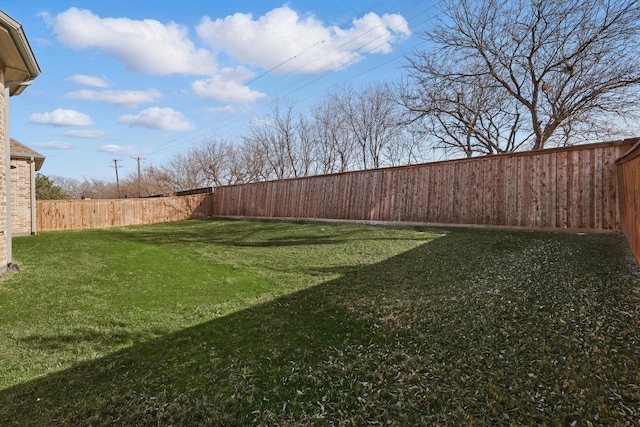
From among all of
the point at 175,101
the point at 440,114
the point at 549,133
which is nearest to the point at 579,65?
the point at 549,133

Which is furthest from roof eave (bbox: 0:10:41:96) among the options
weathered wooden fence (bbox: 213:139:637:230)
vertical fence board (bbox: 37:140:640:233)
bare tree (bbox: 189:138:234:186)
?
bare tree (bbox: 189:138:234:186)

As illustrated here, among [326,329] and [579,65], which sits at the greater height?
[579,65]

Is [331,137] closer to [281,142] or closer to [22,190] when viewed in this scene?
[281,142]

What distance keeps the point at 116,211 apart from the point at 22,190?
4243mm

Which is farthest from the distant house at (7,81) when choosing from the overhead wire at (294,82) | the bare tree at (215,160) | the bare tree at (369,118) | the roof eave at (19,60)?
the bare tree at (215,160)

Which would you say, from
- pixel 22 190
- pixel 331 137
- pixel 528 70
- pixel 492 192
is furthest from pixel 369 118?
pixel 22 190

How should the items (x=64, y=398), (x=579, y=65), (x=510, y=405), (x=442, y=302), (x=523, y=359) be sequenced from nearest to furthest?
(x=510, y=405) → (x=64, y=398) → (x=523, y=359) → (x=442, y=302) → (x=579, y=65)

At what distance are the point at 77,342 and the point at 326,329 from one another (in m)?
1.84

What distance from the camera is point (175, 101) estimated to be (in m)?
13.0

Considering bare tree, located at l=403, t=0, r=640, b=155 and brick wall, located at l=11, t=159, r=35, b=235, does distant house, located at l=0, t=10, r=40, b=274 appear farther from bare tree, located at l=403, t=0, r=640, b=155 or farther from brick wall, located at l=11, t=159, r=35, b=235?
bare tree, located at l=403, t=0, r=640, b=155

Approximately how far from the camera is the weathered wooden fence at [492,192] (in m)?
5.03

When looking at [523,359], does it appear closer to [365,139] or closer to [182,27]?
[182,27]

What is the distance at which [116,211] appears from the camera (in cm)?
1251

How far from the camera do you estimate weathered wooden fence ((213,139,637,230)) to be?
5031 millimetres
